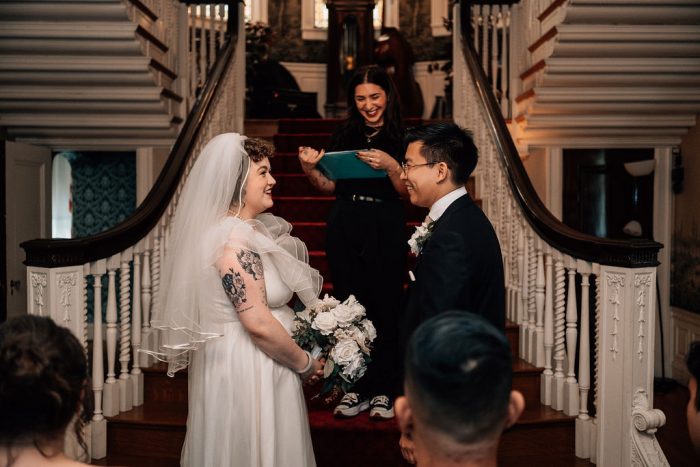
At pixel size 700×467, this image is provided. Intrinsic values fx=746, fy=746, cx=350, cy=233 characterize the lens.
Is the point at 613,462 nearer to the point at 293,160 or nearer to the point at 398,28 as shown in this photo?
the point at 293,160

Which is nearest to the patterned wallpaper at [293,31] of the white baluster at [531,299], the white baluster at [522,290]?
the white baluster at [522,290]

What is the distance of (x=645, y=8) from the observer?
4.50 metres

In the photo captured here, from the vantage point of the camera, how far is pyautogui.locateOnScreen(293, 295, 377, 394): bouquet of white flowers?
8.43 ft

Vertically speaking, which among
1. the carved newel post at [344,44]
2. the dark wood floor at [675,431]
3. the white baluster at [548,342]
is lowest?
the dark wood floor at [675,431]

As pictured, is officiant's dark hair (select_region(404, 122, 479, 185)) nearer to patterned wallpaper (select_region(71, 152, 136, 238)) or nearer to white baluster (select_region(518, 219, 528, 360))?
white baluster (select_region(518, 219, 528, 360))

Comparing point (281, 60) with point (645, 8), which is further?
point (281, 60)

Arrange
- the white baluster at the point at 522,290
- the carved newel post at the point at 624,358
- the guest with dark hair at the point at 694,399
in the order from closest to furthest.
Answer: the guest with dark hair at the point at 694,399, the carved newel post at the point at 624,358, the white baluster at the point at 522,290

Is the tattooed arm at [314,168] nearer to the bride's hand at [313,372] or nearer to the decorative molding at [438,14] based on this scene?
the bride's hand at [313,372]

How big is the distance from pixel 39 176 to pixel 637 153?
205 inches

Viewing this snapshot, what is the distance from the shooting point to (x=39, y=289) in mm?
2895

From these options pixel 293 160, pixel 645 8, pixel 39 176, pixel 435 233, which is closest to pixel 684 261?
pixel 645 8

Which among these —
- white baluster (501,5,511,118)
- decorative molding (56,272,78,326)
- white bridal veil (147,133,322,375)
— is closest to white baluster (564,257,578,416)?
white bridal veil (147,133,322,375)

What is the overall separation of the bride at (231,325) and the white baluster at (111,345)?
87cm

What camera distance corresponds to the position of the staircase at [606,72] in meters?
4.55
